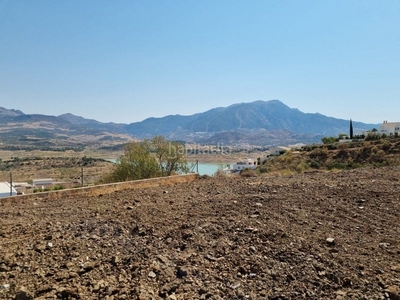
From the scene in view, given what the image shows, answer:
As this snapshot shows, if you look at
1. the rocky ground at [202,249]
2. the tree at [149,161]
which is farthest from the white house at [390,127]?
the rocky ground at [202,249]

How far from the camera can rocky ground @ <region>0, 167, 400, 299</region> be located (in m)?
3.02

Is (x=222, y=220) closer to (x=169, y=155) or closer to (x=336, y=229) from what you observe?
(x=336, y=229)

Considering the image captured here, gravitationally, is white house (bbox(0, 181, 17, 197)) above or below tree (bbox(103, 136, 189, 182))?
below

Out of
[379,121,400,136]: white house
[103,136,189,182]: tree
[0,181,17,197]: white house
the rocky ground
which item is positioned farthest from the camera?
[379,121,400,136]: white house

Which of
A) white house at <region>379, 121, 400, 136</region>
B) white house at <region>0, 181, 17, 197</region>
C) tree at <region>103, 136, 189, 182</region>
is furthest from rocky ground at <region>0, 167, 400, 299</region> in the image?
white house at <region>379, 121, 400, 136</region>

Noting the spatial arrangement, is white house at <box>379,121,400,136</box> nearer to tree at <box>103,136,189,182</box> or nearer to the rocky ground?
tree at <box>103,136,189,182</box>

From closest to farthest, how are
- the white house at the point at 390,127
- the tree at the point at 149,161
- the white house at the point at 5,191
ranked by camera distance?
the tree at the point at 149,161, the white house at the point at 5,191, the white house at the point at 390,127

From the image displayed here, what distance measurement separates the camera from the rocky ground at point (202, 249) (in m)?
3.02

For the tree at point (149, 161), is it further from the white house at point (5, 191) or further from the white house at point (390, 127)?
the white house at point (390, 127)

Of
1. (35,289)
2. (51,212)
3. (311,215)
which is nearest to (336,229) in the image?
(311,215)

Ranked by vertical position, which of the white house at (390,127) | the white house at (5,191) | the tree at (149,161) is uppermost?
the white house at (390,127)

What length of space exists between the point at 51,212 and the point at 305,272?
168 inches

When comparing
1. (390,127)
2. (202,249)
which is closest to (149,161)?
(202,249)

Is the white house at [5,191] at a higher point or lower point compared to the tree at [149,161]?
lower
